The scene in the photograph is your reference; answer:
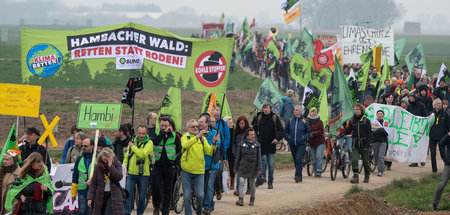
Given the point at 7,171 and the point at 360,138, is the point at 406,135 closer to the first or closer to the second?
the point at 360,138

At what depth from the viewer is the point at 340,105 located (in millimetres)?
18406

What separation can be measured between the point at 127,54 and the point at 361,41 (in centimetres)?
1900

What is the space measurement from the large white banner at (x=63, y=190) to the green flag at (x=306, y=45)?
20.9 meters

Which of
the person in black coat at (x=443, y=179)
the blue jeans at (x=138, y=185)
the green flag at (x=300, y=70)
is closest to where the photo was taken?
the blue jeans at (x=138, y=185)

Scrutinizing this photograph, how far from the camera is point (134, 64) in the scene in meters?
13.8

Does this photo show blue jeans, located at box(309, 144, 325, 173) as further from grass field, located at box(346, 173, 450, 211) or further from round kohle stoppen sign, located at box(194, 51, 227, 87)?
round kohle stoppen sign, located at box(194, 51, 227, 87)

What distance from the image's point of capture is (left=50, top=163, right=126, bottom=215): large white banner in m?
12.8

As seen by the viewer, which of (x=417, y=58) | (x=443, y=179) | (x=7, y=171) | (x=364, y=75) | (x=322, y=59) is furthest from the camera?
(x=417, y=58)

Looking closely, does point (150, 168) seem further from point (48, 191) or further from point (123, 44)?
point (48, 191)

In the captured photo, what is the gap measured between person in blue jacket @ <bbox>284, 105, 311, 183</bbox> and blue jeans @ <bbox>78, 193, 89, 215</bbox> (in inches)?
251

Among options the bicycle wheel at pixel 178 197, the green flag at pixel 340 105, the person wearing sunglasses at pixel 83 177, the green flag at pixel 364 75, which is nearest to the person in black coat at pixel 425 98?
the green flag at pixel 340 105

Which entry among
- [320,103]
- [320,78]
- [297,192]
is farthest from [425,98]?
[320,78]

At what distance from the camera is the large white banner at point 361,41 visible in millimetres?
30969

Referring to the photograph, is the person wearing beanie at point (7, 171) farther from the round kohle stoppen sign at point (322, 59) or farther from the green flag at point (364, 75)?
the round kohle stoppen sign at point (322, 59)
